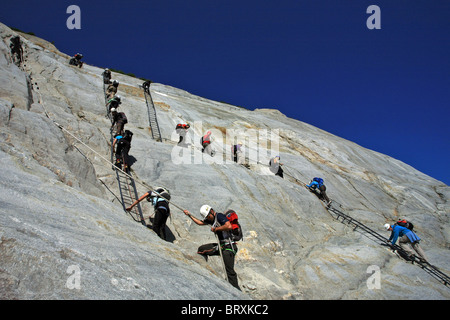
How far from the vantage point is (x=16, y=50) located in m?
20.8

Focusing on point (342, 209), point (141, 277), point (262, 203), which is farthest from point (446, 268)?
point (141, 277)

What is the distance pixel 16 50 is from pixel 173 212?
737 inches

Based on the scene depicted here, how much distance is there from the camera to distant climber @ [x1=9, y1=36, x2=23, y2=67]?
20062 millimetres

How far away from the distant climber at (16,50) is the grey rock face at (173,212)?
677 mm

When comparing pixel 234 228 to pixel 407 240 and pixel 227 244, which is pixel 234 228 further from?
pixel 407 240

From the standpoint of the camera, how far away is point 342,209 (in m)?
21.2

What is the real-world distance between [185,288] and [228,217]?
3.50m

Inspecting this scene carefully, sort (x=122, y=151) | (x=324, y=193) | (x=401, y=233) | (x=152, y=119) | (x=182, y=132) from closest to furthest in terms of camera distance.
Answer: (x=122, y=151) → (x=401, y=233) → (x=324, y=193) → (x=182, y=132) → (x=152, y=119)

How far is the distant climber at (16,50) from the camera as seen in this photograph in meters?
20.1

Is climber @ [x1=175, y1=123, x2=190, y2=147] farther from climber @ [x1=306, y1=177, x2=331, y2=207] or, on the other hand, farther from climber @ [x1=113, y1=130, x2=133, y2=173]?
climber @ [x1=306, y1=177, x2=331, y2=207]

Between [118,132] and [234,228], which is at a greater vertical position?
[118,132]

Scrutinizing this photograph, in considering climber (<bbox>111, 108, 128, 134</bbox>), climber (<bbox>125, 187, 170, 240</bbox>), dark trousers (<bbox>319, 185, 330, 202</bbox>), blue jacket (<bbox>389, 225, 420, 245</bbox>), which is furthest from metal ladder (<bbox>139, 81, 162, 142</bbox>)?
blue jacket (<bbox>389, 225, 420, 245</bbox>)

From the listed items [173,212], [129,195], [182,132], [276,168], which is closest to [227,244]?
[173,212]
